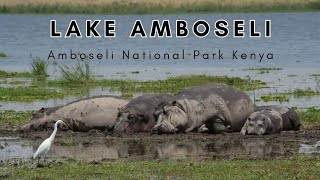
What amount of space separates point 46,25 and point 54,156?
63.3 m

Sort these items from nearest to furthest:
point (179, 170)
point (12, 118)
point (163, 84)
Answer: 1. point (179, 170)
2. point (12, 118)
3. point (163, 84)

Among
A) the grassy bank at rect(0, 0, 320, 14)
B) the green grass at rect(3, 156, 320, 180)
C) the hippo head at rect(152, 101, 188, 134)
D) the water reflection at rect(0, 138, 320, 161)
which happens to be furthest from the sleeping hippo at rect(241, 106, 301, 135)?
the grassy bank at rect(0, 0, 320, 14)

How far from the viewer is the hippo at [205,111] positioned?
19.2 meters

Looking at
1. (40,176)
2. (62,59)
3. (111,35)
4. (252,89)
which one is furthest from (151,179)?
(111,35)

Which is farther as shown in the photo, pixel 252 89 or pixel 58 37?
pixel 58 37

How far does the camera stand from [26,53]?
50.6 metres

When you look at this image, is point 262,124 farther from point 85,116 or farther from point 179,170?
point 179,170

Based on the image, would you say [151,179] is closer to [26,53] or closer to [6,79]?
[6,79]

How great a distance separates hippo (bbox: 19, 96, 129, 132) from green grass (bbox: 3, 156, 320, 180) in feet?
14.2

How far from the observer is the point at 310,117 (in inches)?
840

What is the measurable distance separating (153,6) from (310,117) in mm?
57356

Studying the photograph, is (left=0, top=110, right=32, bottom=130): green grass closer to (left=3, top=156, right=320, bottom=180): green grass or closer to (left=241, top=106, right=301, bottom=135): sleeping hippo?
(left=241, top=106, right=301, bottom=135): sleeping hippo

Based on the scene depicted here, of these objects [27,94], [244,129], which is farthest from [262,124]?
[27,94]

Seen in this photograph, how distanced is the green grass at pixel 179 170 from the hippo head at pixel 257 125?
10.1 feet
